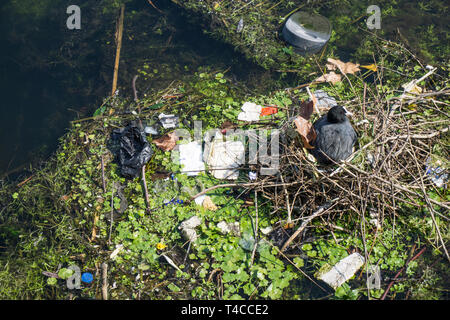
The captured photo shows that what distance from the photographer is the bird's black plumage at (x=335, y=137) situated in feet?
9.87

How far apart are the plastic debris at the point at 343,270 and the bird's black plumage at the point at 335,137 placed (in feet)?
3.33

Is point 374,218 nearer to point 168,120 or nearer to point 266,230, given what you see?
point 266,230

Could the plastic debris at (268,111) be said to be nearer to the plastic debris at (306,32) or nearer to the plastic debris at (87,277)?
the plastic debris at (306,32)

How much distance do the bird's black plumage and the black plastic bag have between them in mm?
1993

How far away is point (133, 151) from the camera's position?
3.80m

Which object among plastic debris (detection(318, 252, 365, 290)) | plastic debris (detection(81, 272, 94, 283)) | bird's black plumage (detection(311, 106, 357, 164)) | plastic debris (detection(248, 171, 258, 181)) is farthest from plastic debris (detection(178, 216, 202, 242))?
bird's black plumage (detection(311, 106, 357, 164))

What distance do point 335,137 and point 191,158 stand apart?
5.64ft

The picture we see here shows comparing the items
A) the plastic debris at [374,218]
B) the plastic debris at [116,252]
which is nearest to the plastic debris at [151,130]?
the plastic debris at [116,252]

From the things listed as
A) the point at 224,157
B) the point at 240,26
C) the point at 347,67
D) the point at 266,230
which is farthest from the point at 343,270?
the point at 240,26

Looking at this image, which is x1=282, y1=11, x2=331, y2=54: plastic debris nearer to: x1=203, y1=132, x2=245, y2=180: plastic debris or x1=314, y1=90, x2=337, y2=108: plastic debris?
x1=314, y1=90, x2=337, y2=108: plastic debris

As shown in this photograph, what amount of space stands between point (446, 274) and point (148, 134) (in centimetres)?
373

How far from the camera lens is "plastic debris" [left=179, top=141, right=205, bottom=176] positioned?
3.76m

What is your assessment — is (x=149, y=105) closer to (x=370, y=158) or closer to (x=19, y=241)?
(x=19, y=241)
